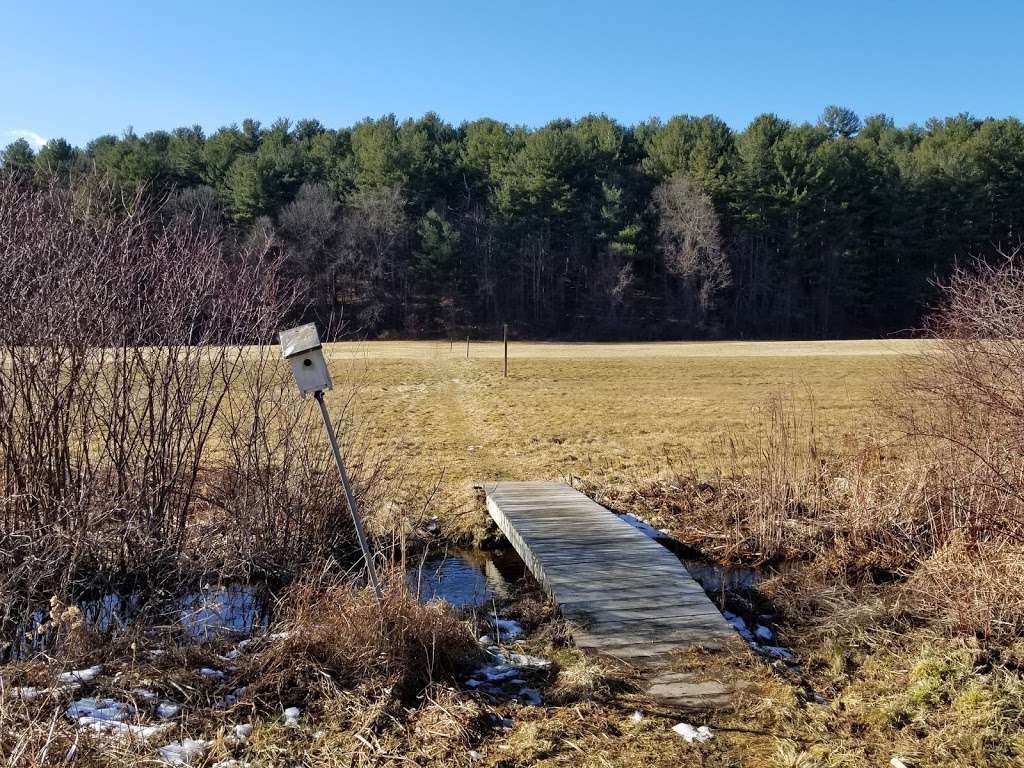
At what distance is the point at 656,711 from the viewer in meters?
4.39

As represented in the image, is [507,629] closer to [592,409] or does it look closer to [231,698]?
[231,698]

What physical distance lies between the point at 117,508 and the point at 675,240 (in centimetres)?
5240

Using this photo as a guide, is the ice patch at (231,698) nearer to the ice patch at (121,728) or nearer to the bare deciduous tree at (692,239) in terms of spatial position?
the ice patch at (121,728)

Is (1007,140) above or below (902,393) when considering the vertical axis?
above

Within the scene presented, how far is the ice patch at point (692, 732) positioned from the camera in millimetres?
4125

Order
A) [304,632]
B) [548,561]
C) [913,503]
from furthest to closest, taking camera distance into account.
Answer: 1. [913,503]
2. [548,561]
3. [304,632]

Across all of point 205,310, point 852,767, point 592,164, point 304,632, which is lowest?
point 852,767

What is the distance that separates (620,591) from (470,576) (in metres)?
1.90

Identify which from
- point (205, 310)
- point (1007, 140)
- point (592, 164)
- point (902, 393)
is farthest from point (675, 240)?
point (205, 310)

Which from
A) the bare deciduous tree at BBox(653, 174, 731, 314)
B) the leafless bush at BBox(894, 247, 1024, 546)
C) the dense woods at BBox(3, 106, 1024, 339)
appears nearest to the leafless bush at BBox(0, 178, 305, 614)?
the leafless bush at BBox(894, 247, 1024, 546)

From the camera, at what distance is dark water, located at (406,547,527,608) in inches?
270

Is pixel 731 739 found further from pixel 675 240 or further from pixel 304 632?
pixel 675 240

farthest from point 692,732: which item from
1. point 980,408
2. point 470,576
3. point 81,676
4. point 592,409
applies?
point 592,409

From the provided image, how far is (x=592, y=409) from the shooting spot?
55.1ft
